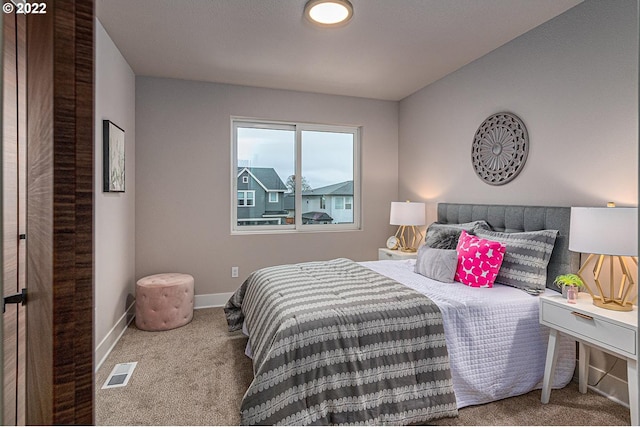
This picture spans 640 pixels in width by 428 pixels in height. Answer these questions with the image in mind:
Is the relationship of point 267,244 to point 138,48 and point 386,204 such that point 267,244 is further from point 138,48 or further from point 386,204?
point 138,48

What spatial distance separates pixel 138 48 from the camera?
3.02 meters

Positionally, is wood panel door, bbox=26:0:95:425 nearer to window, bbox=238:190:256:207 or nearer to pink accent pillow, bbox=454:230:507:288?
pink accent pillow, bbox=454:230:507:288

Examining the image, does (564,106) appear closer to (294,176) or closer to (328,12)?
(328,12)

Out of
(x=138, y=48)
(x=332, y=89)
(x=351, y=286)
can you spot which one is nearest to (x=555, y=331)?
(x=351, y=286)

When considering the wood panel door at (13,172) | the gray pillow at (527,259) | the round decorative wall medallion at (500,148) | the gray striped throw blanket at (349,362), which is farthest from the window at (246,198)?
the wood panel door at (13,172)

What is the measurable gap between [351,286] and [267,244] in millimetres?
2022

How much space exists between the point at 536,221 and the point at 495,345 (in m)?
1.09

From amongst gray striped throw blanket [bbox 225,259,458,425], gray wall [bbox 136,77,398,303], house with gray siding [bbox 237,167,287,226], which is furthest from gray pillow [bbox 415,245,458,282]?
house with gray siding [bbox 237,167,287,226]

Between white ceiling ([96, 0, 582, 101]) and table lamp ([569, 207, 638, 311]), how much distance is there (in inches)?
60.9

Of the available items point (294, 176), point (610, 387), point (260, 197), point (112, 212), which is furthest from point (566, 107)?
point (112, 212)

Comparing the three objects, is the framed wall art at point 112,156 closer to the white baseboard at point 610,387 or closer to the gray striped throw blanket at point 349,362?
the gray striped throw blanket at point 349,362

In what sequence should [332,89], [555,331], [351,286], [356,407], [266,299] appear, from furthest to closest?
1. [332,89]
2. [351,286]
3. [266,299]
4. [555,331]
5. [356,407]

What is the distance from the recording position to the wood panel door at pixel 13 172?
66cm

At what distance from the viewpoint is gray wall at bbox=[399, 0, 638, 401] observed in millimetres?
2113
